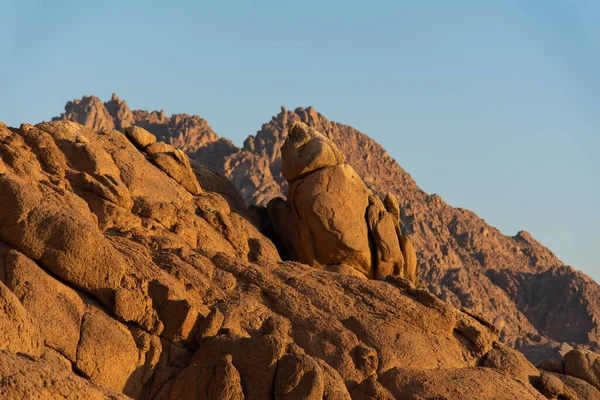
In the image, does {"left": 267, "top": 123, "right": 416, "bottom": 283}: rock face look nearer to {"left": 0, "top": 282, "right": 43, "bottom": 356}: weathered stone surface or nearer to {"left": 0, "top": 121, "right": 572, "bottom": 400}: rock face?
{"left": 0, "top": 121, "right": 572, "bottom": 400}: rock face

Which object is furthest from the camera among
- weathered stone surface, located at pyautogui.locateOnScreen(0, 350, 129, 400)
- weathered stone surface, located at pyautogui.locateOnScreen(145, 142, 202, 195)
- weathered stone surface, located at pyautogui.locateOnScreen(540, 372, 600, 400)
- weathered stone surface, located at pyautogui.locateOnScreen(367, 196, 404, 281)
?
weathered stone surface, located at pyautogui.locateOnScreen(367, 196, 404, 281)

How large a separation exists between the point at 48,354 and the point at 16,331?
1520mm

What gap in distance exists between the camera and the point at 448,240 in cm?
10250

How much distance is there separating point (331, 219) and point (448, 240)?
7254 cm

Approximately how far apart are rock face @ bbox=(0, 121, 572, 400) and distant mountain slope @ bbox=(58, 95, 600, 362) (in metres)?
45.4

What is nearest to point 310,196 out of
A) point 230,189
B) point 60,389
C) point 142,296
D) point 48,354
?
point 230,189

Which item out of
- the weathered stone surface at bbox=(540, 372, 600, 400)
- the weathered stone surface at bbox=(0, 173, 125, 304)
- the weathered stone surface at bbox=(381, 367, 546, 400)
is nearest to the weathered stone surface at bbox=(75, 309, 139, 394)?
the weathered stone surface at bbox=(0, 173, 125, 304)

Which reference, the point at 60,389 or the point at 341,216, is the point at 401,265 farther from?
the point at 60,389

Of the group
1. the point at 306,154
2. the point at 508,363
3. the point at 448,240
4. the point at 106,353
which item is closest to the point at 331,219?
the point at 306,154

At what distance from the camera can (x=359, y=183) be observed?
33406 millimetres

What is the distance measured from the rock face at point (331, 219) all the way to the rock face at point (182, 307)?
2.19 meters

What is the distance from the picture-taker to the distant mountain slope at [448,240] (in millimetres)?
86125

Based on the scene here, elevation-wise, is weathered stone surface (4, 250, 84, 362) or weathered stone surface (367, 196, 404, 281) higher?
weathered stone surface (367, 196, 404, 281)

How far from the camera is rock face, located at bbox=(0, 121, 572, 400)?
822 inches
